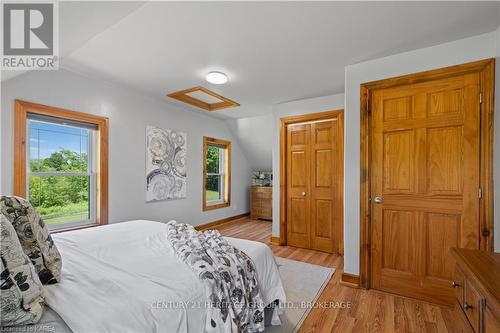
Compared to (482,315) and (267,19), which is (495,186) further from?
(267,19)

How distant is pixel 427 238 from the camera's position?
220 centimetres

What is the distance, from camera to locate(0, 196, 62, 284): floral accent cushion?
3.59ft

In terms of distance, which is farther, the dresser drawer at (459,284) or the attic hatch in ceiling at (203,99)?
the attic hatch in ceiling at (203,99)

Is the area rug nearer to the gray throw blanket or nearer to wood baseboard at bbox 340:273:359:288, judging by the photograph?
wood baseboard at bbox 340:273:359:288

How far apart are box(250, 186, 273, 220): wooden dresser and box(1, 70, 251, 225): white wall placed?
47.0 inches

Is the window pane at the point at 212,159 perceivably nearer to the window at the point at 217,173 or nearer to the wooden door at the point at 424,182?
the window at the point at 217,173

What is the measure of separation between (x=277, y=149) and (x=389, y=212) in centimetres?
205

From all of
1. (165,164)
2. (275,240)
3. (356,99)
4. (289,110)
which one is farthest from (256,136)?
(356,99)

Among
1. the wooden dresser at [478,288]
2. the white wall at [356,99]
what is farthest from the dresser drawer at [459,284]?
the white wall at [356,99]

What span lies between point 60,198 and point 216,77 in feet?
7.70

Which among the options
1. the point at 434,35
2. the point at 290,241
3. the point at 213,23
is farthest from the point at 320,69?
the point at 290,241

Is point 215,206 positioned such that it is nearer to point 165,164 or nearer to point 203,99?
point 165,164

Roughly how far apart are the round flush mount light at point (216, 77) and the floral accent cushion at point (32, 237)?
2.17m

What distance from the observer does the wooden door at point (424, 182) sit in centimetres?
205
